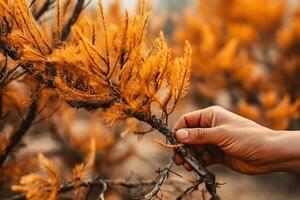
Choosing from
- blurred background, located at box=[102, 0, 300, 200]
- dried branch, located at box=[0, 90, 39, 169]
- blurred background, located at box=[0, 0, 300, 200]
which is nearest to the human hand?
dried branch, located at box=[0, 90, 39, 169]

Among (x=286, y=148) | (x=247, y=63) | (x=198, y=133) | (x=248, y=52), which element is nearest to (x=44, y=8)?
(x=198, y=133)

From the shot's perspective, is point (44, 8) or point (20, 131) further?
point (44, 8)

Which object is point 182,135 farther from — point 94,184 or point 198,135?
point 94,184

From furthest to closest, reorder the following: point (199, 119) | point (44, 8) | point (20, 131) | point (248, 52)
→ point (248, 52), point (44, 8), point (20, 131), point (199, 119)

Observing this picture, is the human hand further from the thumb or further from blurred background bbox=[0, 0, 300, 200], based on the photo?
blurred background bbox=[0, 0, 300, 200]

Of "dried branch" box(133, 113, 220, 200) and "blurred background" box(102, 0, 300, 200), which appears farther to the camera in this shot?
"blurred background" box(102, 0, 300, 200)

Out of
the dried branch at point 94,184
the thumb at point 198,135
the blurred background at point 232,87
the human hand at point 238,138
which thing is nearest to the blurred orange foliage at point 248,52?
the blurred background at point 232,87

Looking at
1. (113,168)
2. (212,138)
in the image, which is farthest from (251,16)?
(212,138)
